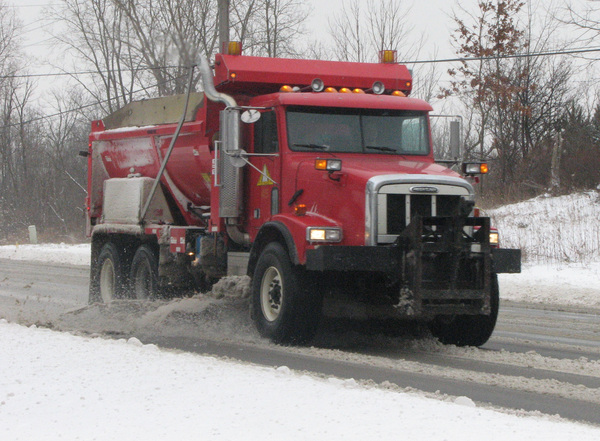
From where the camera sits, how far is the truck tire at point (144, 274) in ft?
41.2

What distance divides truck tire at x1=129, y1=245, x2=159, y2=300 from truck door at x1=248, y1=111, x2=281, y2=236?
2.63 m

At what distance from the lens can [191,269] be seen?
38.7ft

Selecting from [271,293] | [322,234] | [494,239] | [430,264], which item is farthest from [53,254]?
[430,264]

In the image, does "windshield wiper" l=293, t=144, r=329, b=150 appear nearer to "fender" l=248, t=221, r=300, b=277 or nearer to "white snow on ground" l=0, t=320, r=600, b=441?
"fender" l=248, t=221, r=300, b=277

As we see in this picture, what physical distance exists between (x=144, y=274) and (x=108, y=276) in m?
1.47

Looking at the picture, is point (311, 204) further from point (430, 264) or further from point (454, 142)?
point (454, 142)

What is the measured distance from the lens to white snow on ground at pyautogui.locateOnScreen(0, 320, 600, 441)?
499cm

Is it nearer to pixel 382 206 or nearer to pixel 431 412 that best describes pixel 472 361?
pixel 382 206

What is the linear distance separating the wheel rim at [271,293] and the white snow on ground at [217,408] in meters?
2.00

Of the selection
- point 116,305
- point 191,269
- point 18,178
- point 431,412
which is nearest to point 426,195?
point 431,412

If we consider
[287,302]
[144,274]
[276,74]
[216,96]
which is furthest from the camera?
[144,274]

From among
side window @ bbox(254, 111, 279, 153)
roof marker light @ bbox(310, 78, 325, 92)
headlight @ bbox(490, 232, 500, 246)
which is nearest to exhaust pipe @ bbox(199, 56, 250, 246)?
side window @ bbox(254, 111, 279, 153)

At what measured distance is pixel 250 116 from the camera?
952cm

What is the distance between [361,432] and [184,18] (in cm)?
2307
